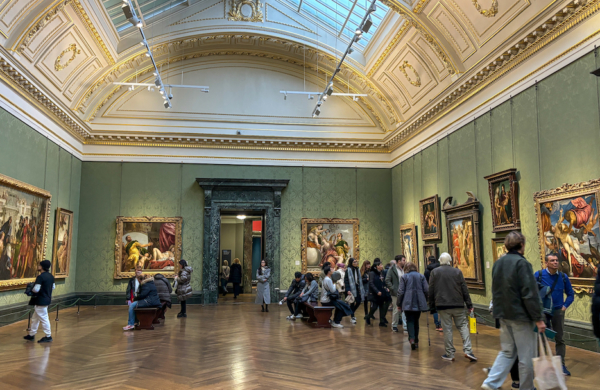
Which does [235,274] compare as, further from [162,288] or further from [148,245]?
[162,288]

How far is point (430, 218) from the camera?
1477cm

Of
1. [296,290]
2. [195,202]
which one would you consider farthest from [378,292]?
[195,202]

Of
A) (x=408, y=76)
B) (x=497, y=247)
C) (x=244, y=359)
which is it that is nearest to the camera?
(x=244, y=359)

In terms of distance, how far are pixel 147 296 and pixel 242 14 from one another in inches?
422

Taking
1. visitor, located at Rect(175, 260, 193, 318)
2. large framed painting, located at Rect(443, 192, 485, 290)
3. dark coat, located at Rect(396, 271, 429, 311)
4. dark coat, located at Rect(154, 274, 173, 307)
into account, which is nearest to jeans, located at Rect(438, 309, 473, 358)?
dark coat, located at Rect(396, 271, 429, 311)

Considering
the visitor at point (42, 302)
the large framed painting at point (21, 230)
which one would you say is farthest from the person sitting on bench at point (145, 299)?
the large framed painting at point (21, 230)

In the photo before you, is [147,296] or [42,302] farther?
[147,296]

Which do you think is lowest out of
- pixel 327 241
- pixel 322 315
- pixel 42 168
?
pixel 322 315

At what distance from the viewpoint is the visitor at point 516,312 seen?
4973 millimetres

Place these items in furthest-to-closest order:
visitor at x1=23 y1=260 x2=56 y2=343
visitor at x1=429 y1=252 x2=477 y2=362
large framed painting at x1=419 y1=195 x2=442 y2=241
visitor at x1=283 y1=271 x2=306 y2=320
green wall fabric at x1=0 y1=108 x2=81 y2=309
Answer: large framed painting at x1=419 y1=195 x2=442 y2=241, visitor at x1=283 y1=271 x2=306 y2=320, green wall fabric at x1=0 y1=108 x2=81 y2=309, visitor at x1=23 y1=260 x2=56 y2=343, visitor at x1=429 y1=252 x2=477 y2=362

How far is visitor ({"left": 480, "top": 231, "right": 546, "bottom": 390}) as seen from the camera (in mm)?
4973

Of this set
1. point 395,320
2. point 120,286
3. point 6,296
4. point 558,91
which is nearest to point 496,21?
point 558,91

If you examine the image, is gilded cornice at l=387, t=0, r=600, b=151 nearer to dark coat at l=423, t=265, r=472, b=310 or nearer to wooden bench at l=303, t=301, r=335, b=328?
dark coat at l=423, t=265, r=472, b=310

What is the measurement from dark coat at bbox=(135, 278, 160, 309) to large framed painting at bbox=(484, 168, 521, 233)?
8.30 metres
